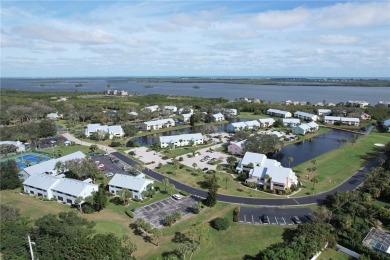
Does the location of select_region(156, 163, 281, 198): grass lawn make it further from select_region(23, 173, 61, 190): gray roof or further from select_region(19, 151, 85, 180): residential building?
select_region(19, 151, 85, 180): residential building

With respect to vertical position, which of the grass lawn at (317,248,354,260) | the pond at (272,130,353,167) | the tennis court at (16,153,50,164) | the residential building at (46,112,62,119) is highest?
the residential building at (46,112,62,119)

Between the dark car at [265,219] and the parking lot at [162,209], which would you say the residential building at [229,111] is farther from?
the dark car at [265,219]

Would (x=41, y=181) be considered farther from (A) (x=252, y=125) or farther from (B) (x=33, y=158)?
(A) (x=252, y=125)

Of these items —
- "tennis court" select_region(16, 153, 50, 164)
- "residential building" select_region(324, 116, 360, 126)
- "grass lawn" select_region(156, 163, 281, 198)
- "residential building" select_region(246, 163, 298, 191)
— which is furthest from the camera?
"residential building" select_region(324, 116, 360, 126)

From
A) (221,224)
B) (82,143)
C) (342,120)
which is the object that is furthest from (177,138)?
(342,120)

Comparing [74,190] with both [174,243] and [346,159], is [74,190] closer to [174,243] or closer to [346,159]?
[174,243]

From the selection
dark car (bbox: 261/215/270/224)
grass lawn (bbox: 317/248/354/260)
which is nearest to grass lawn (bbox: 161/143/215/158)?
dark car (bbox: 261/215/270/224)
